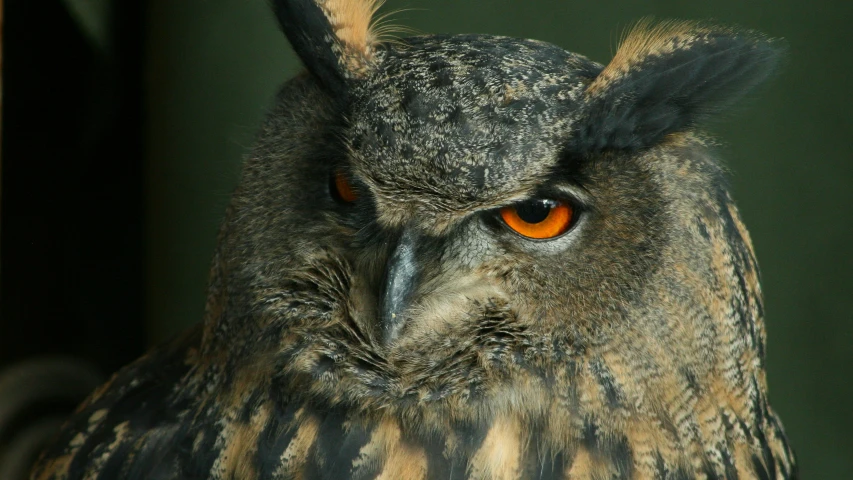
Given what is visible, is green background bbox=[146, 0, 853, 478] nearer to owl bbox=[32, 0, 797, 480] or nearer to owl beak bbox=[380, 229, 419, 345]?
owl bbox=[32, 0, 797, 480]

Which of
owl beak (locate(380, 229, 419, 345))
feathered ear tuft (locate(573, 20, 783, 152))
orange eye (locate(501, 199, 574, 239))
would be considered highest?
feathered ear tuft (locate(573, 20, 783, 152))

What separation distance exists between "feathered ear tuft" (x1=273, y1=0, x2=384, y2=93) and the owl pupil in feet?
0.89

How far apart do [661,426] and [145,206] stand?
1.47 meters

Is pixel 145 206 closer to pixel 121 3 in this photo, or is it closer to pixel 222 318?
pixel 121 3

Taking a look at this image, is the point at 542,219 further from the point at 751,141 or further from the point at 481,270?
the point at 751,141

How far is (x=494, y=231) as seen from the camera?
3.32 ft

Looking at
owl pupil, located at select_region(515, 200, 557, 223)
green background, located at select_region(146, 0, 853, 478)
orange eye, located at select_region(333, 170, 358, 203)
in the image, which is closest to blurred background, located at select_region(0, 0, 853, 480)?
green background, located at select_region(146, 0, 853, 478)

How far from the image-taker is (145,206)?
2094 millimetres

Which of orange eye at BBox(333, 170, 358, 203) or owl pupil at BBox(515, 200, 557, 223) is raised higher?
orange eye at BBox(333, 170, 358, 203)

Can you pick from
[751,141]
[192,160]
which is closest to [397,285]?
[192,160]

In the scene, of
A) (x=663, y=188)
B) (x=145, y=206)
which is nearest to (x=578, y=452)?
(x=663, y=188)

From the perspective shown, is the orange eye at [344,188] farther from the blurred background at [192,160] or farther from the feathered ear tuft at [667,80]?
the blurred background at [192,160]

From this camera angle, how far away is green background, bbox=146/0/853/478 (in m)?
1.83

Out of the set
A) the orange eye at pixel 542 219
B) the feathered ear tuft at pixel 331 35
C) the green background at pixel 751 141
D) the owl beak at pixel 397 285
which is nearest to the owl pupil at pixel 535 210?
the orange eye at pixel 542 219
